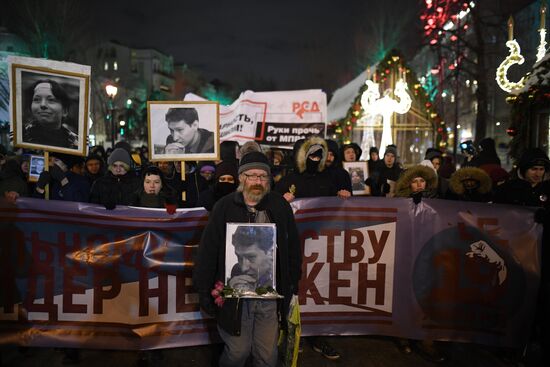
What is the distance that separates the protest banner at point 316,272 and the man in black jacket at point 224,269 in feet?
2.90

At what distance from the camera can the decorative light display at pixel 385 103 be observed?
14251 mm

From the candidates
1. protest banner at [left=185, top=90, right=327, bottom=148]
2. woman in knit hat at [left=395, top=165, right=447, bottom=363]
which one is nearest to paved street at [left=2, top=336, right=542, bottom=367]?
woman in knit hat at [left=395, top=165, right=447, bottom=363]

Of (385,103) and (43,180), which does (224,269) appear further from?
(385,103)

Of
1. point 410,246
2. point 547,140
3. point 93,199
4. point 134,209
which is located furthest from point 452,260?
point 547,140

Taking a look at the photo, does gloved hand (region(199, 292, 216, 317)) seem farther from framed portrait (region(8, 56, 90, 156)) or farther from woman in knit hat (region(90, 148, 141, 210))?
framed portrait (region(8, 56, 90, 156))

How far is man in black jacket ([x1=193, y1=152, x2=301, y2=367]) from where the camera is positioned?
3.17 metres

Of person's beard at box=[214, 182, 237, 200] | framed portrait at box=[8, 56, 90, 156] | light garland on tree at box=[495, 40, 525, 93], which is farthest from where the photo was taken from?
light garland on tree at box=[495, 40, 525, 93]

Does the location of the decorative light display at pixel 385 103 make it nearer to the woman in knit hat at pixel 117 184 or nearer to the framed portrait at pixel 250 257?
the woman in knit hat at pixel 117 184

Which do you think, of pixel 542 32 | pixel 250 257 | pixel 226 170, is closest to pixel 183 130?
pixel 226 170

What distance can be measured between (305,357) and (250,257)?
1508mm

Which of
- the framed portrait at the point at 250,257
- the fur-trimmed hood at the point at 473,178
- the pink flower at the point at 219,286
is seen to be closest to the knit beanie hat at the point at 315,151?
the fur-trimmed hood at the point at 473,178

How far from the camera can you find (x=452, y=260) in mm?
4098

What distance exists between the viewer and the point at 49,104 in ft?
14.5

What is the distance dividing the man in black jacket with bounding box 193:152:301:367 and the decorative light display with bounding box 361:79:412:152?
11.8m
